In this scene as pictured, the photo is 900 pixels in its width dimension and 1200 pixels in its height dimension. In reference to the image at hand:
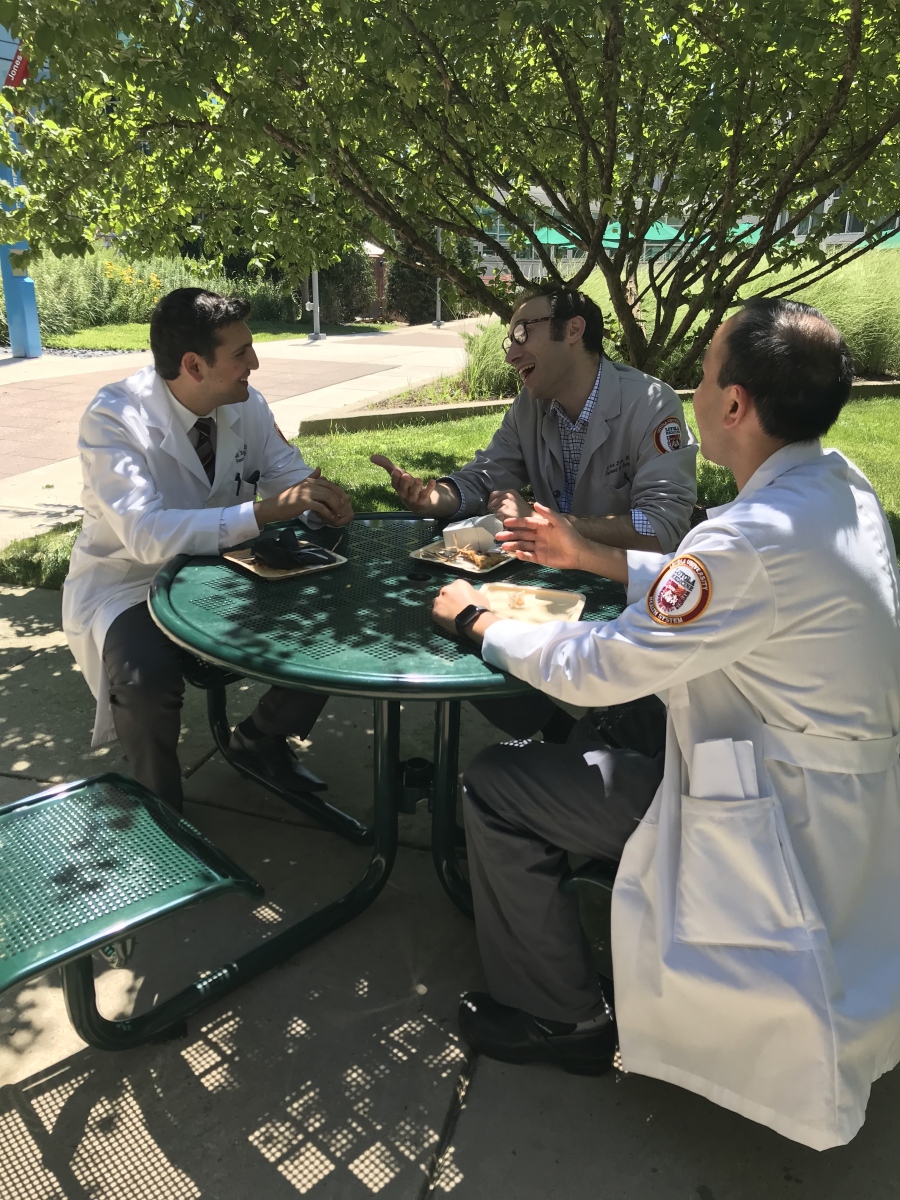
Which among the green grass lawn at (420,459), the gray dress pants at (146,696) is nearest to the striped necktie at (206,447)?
the gray dress pants at (146,696)

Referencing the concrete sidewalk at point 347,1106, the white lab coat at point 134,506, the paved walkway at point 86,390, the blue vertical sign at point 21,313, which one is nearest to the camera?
the concrete sidewalk at point 347,1106

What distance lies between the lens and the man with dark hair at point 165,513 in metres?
2.73

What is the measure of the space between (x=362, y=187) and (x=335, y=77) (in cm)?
48

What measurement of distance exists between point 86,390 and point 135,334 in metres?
7.30

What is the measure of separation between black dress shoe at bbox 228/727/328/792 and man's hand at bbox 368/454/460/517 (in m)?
0.95

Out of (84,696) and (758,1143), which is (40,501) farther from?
(758,1143)

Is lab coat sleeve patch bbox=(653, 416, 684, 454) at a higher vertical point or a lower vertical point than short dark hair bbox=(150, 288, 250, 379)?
lower

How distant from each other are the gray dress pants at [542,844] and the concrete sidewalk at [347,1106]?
214mm

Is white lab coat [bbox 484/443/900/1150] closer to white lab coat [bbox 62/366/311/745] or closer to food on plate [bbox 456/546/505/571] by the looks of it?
food on plate [bbox 456/546/505/571]

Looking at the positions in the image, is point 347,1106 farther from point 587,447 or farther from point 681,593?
point 587,447

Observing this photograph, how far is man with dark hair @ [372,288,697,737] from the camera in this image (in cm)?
Result: 298

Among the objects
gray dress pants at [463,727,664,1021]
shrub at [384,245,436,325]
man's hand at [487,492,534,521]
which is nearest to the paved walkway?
man's hand at [487,492,534,521]

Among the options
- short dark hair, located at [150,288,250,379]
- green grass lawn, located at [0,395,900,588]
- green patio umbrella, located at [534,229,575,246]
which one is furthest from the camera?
green patio umbrella, located at [534,229,575,246]

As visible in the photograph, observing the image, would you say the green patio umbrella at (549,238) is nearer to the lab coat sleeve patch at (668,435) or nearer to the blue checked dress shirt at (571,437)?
the blue checked dress shirt at (571,437)
